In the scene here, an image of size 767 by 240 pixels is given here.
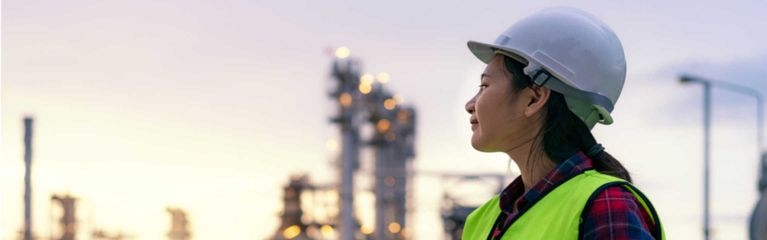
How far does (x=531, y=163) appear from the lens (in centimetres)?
392

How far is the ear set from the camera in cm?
384

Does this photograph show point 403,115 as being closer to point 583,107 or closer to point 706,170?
point 706,170

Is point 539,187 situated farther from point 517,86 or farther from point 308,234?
point 308,234

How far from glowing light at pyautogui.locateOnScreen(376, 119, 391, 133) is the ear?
59015 mm

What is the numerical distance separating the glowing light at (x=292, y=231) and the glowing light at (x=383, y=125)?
6.64m

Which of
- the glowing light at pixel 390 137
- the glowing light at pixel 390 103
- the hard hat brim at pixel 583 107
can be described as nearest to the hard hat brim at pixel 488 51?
the hard hat brim at pixel 583 107

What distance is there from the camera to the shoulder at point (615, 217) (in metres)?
3.43

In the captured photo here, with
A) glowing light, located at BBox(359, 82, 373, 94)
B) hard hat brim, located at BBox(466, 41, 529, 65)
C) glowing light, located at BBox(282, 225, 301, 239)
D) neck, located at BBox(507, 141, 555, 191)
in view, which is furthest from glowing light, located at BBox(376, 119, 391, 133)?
neck, located at BBox(507, 141, 555, 191)

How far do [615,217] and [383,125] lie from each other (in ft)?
198

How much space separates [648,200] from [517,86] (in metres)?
0.51

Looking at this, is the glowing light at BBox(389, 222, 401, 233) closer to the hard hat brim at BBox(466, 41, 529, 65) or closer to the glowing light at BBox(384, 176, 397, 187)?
the glowing light at BBox(384, 176, 397, 187)

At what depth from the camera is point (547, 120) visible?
387 centimetres

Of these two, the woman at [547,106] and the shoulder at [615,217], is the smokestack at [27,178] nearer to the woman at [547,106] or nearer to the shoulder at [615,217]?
the woman at [547,106]

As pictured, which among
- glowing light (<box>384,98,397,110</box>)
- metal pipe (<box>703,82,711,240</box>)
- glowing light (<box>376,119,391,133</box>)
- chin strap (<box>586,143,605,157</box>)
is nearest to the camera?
chin strap (<box>586,143,605,157</box>)
